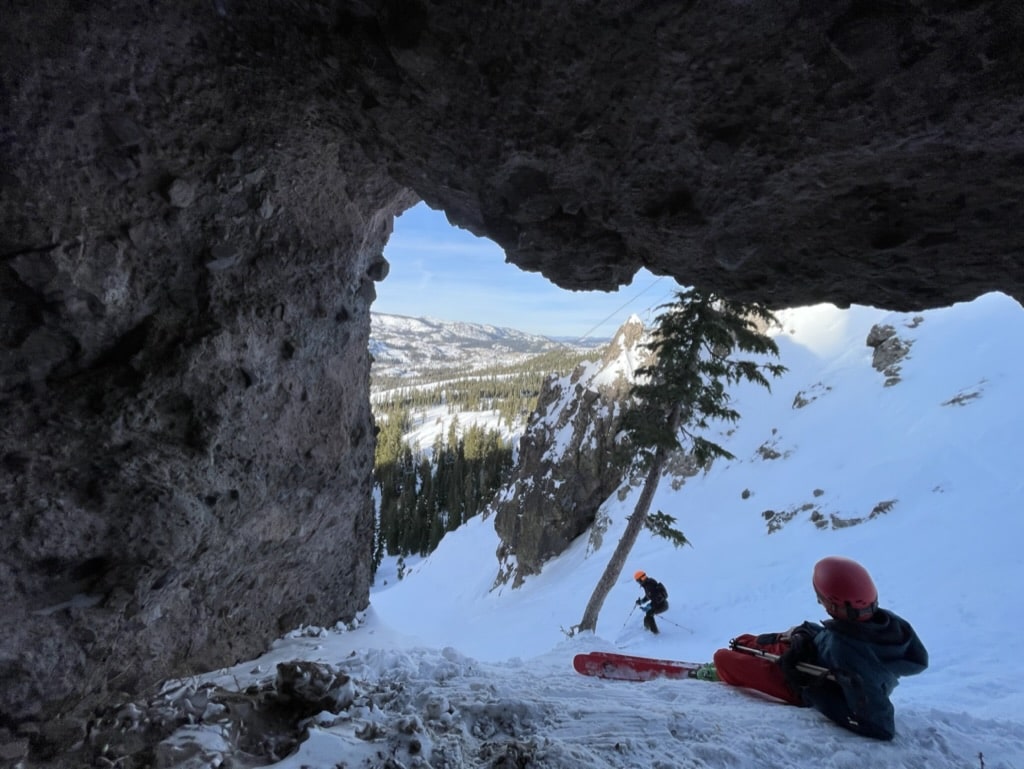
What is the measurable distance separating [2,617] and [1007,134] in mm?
7738

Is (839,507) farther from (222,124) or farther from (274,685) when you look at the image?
(222,124)

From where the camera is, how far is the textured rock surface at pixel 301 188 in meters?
3.53

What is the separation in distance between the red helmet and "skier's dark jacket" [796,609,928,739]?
124 mm

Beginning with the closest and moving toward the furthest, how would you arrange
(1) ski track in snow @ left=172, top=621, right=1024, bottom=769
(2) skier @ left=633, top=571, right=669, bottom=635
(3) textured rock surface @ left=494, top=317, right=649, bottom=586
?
(1) ski track in snow @ left=172, top=621, right=1024, bottom=769
(2) skier @ left=633, top=571, right=669, bottom=635
(3) textured rock surface @ left=494, top=317, right=649, bottom=586

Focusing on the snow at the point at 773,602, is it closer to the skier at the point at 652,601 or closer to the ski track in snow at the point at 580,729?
the ski track in snow at the point at 580,729

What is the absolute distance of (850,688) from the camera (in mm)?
4840

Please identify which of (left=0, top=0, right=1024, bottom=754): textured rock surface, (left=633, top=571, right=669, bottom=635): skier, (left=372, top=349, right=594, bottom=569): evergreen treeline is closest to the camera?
(left=0, top=0, right=1024, bottom=754): textured rock surface

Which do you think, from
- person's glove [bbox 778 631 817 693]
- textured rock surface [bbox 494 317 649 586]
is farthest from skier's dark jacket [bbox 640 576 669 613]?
textured rock surface [bbox 494 317 649 586]

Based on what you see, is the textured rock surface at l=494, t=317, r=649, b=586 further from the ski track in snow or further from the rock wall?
the rock wall

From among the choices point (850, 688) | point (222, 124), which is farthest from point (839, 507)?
point (222, 124)

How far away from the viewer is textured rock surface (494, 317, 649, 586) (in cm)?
3219

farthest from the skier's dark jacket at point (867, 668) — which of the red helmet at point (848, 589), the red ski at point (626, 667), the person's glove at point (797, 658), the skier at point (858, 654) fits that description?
the red ski at point (626, 667)

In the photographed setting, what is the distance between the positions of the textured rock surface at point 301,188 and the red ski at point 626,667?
5034 millimetres

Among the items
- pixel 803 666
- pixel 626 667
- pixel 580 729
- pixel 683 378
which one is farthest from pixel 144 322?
pixel 683 378
